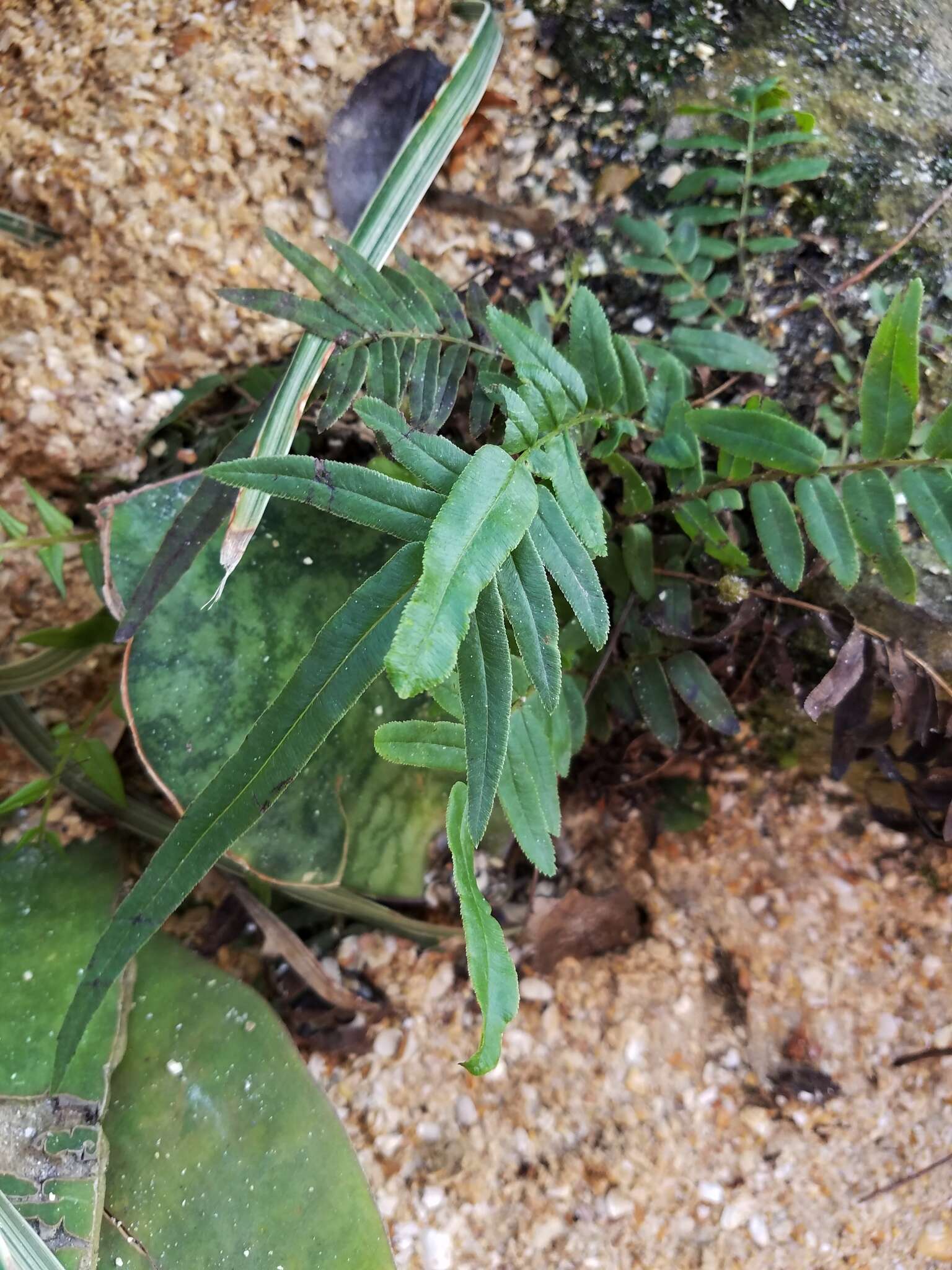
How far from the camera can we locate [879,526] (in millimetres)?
686

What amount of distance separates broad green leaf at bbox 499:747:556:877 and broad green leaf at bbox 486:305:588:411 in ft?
0.83

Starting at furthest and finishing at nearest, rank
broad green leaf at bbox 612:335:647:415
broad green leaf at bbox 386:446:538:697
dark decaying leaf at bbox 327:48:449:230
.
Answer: dark decaying leaf at bbox 327:48:449:230 < broad green leaf at bbox 612:335:647:415 < broad green leaf at bbox 386:446:538:697

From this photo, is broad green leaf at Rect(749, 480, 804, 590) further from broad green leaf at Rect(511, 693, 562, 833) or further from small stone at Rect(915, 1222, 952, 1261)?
small stone at Rect(915, 1222, 952, 1261)

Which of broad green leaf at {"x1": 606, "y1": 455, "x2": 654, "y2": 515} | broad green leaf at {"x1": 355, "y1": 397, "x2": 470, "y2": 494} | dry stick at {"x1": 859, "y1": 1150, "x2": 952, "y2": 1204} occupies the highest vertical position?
broad green leaf at {"x1": 355, "y1": 397, "x2": 470, "y2": 494}

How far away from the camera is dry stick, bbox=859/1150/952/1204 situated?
0.89 m

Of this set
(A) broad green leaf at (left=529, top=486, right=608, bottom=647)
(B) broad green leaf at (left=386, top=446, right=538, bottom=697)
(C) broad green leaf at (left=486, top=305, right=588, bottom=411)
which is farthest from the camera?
(C) broad green leaf at (left=486, top=305, right=588, bottom=411)

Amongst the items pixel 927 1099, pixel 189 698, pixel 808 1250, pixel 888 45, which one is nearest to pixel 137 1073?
pixel 189 698

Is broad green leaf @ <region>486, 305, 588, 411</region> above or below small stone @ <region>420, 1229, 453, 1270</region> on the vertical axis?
above

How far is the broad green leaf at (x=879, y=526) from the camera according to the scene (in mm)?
682

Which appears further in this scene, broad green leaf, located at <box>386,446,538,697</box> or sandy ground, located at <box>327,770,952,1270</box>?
sandy ground, located at <box>327,770,952,1270</box>

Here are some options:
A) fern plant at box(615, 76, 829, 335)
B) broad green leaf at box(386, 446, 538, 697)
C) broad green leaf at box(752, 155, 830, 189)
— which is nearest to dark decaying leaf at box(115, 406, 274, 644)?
broad green leaf at box(386, 446, 538, 697)

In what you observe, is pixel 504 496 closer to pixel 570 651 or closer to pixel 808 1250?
pixel 570 651

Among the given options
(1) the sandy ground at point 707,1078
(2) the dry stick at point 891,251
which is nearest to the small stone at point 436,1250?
(1) the sandy ground at point 707,1078

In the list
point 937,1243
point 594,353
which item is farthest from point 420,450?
point 937,1243
